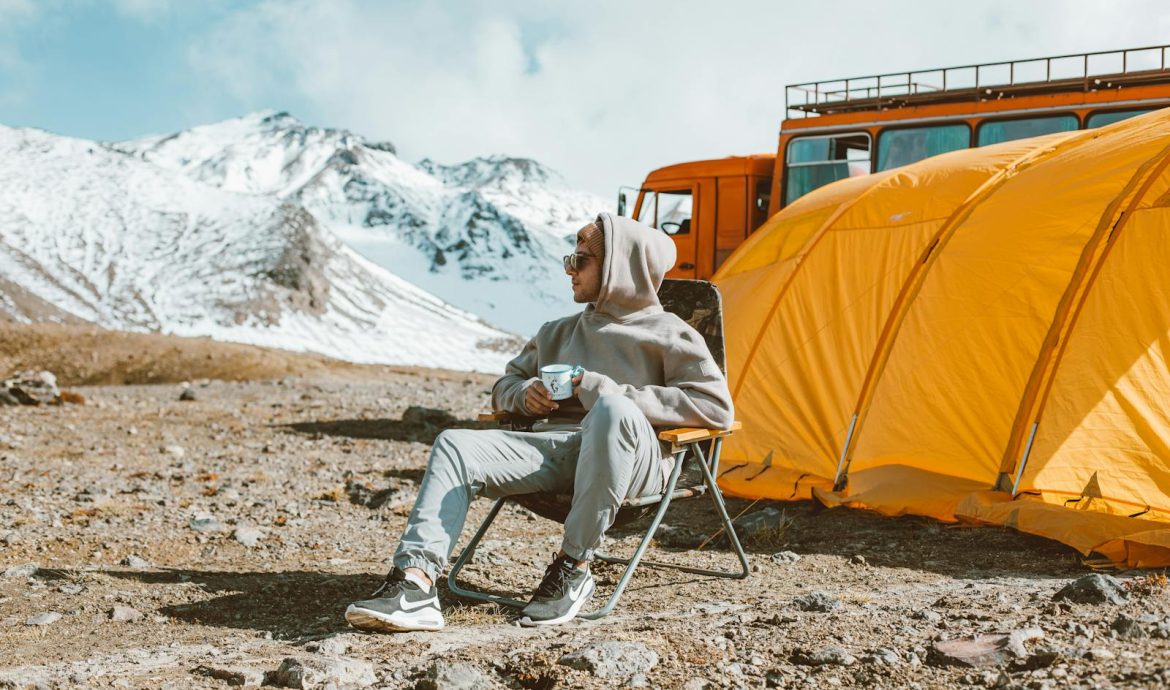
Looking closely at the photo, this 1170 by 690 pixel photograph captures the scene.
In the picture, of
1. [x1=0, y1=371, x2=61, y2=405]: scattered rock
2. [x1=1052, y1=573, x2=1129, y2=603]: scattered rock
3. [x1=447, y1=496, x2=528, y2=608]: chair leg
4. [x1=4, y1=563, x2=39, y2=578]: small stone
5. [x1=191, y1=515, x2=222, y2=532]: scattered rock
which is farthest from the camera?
[x1=0, y1=371, x2=61, y2=405]: scattered rock

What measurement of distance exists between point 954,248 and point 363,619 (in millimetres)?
4561

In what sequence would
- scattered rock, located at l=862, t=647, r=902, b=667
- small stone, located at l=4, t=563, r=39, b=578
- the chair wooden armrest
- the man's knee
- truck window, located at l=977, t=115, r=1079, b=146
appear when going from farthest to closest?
truck window, located at l=977, t=115, r=1079, b=146 < small stone, located at l=4, t=563, r=39, b=578 < the chair wooden armrest < the man's knee < scattered rock, located at l=862, t=647, r=902, b=667

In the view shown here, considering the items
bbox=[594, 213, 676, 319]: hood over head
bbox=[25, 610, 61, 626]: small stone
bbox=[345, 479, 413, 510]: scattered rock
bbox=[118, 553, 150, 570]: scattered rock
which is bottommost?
bbox=[345, 479, 413, 510]: scattered rock

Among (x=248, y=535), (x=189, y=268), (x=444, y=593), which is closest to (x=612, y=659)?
(x=444, y=593)

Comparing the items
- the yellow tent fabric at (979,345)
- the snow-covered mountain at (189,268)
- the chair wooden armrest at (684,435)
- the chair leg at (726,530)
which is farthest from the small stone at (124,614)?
the snow-covered mountain at (189,268)

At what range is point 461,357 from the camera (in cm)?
6938

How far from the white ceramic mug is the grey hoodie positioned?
0.07m

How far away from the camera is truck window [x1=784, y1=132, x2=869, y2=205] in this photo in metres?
10.9

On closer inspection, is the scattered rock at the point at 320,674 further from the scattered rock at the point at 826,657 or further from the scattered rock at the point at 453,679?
the scattered rock at the point at 826,657

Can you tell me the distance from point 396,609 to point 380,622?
71 millimetres

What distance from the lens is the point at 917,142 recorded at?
10398mm

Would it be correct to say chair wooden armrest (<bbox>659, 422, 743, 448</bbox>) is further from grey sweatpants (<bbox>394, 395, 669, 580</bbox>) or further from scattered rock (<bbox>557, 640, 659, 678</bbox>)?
scattered rock (<bbox>557, 640, 659, 678</bbox>)

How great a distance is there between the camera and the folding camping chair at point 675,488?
14.6 feet

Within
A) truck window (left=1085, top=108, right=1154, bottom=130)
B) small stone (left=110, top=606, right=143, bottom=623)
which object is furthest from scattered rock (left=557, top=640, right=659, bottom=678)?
truck window (left=1085, top=108, right=1154, bottom=130)
